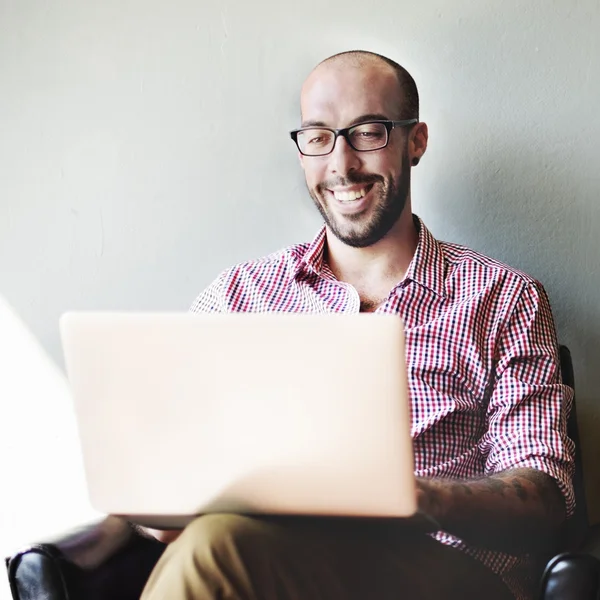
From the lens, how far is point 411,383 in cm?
157

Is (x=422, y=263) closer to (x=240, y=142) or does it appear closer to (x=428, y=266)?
(x=428, y=266)

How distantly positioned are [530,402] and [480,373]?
10 centimetres

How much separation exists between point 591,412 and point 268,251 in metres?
0.77

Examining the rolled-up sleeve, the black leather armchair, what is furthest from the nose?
the black leather armchair

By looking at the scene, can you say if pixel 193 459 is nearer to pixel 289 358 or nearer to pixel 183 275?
pixel 289 358

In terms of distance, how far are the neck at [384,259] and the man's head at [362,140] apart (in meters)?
0.02

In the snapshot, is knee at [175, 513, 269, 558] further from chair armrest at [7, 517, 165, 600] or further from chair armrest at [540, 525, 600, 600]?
chair armrest at [540, 525, 600, 600]

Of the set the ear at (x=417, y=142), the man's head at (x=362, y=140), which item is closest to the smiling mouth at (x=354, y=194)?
the man's head at (x=362, y=140)

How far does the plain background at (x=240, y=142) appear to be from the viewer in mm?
1776

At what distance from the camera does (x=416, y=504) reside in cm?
102

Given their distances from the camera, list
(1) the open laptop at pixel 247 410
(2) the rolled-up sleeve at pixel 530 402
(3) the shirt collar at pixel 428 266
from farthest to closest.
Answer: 1. (3) the shirt collar at pixel 428 266
2. (2) the rolled-up sleeve at pixel 530 402
3. (1) the open laptop at pixel 247 410

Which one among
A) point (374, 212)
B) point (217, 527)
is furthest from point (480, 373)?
point (217, 527)

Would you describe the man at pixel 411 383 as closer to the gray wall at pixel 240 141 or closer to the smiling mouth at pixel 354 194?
Result: the smiling mouth at pixel 354 194

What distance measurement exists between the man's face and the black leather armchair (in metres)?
0.66
